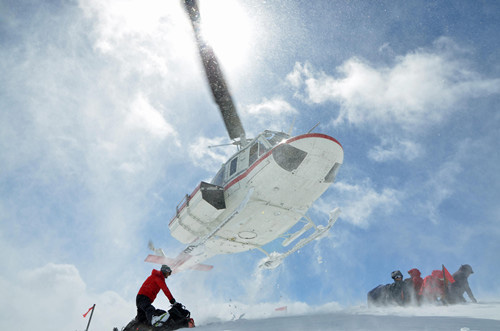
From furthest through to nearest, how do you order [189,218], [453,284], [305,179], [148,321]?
[189,218] → [305,179] → [453,284] → [148,321]

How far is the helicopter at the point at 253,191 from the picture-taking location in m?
12.7

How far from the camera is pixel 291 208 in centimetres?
1435

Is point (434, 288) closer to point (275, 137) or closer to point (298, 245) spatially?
point (298, 245)

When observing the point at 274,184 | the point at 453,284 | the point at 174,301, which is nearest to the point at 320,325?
the point at 174,301

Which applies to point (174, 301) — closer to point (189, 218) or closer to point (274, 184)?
point (274, 184)

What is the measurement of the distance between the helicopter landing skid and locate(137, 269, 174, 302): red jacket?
884 cm

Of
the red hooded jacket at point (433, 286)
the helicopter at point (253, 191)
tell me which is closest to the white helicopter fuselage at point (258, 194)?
the helicopter at point (253, 191)

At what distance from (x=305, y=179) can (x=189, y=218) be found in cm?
617

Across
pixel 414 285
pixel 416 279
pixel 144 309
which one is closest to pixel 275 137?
pixel 416 279

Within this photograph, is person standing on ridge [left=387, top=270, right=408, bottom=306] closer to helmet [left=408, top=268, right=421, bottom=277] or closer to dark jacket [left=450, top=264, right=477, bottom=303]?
helmet [left=408, top=268, right=421, bottom=277]

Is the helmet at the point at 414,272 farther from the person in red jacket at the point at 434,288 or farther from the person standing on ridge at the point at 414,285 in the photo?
the person in red jacket at the point at 434,288

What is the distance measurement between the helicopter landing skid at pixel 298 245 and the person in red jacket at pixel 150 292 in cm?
872

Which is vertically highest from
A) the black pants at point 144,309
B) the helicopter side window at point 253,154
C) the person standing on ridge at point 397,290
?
the helicopter side window at point 253,154

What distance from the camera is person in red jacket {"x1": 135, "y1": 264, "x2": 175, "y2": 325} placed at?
7.38 meters
